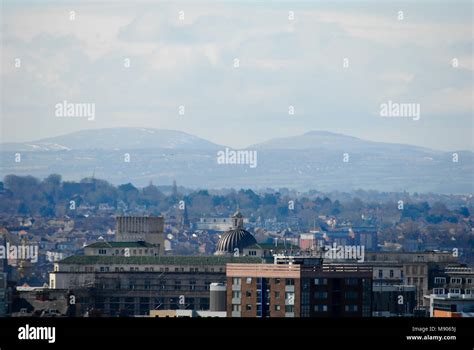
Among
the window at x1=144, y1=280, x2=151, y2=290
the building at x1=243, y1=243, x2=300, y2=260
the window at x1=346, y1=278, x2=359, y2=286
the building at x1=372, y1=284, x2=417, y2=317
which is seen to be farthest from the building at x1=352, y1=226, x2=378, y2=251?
the window at x1=346, y1=278, x2=359, y2=286

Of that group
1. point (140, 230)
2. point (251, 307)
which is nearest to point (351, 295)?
point (251, 307)

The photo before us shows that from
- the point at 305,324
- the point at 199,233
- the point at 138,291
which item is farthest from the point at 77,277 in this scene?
the point at 305,324

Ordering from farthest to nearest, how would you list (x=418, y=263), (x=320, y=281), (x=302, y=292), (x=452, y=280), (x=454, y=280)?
(x=418, y=263) < (x=452, y=280) < (x=454, y=280) < (x=320, y=281) < (x=302, y=292)

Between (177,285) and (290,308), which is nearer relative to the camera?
(290,308)

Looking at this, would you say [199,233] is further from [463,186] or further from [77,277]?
[77,277]

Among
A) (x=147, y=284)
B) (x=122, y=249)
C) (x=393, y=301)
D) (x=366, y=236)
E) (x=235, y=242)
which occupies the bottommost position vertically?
(x=393, y=301)

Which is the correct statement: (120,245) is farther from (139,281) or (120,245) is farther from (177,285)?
(139,281)
